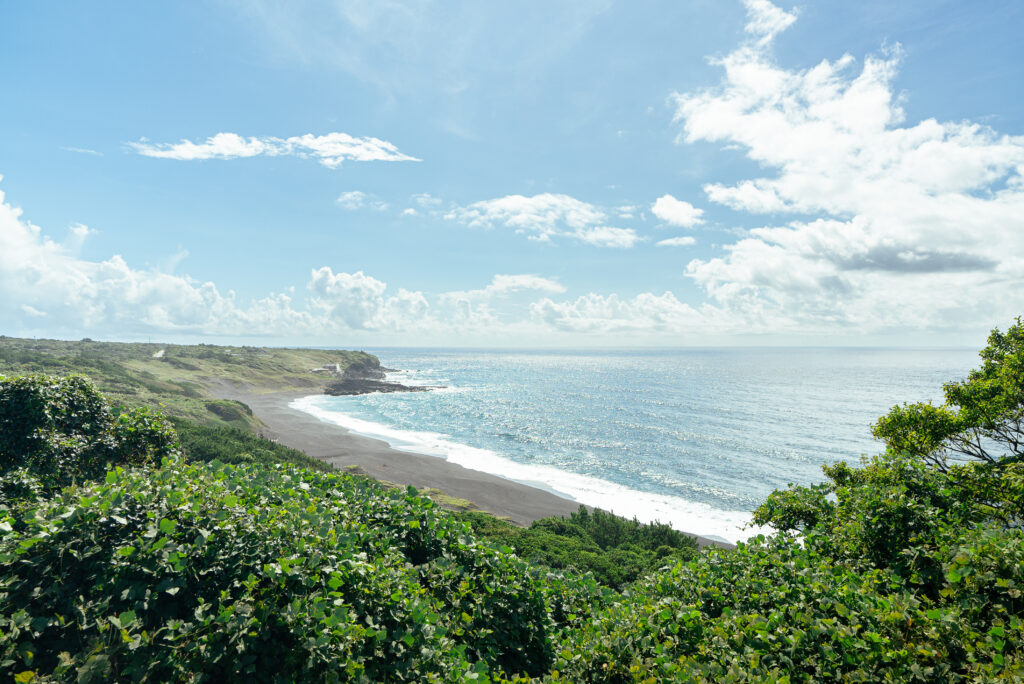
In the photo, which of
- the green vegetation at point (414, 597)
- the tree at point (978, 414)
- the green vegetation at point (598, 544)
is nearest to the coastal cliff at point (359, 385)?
the green vegetation at point (598, 544)

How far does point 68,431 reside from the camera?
32.5 ft

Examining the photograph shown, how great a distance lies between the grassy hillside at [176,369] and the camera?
158ft

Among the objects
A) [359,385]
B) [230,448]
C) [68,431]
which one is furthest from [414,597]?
[359,385]

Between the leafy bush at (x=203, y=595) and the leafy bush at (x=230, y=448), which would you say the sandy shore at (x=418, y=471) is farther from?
the leafy bush at (x=203, y=595)

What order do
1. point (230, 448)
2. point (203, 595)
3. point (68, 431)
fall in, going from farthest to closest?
point (230, 448) < point (68, 431) < point (203, 595)

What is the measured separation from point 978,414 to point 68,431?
27.0 m

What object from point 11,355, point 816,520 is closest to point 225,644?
point 816,520

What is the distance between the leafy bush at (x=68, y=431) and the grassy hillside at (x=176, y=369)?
10.8 meters

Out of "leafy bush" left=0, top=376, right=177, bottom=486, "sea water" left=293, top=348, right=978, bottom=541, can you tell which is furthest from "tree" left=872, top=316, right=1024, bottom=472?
"leafy bush" left=0, top=376, right=177, bottom=486

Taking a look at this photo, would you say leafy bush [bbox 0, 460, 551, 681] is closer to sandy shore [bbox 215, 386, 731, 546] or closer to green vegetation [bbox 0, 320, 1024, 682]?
green vegetation [bbox 0, 320, 1024, 682]

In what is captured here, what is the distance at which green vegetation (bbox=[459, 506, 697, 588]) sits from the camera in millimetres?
16844

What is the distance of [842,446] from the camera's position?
5422 centimetres

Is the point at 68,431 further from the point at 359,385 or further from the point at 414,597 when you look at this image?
the point at 359,385

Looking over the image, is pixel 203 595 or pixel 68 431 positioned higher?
pixel 68 431
